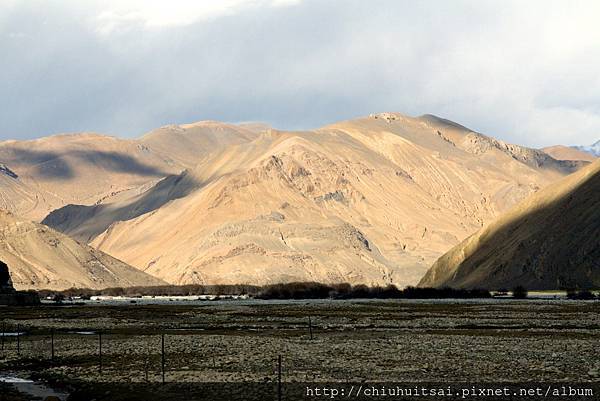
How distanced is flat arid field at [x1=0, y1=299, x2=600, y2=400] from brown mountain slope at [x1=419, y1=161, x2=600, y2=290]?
306ft

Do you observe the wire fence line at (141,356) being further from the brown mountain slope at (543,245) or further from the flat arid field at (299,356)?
the brown mountain slope at (543,245)

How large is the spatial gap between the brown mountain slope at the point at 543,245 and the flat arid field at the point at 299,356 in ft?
306

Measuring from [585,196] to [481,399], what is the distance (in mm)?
152279

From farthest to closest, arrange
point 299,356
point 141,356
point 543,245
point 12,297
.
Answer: point 543,245
point 12,297
point 141,356
point 299,356

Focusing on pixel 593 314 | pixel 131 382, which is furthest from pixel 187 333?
pixel 593 314

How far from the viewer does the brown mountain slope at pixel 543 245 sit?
15575cm

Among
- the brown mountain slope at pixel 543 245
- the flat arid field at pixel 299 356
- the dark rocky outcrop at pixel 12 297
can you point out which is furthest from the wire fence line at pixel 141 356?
the brown mountain slope at pixel 543 245

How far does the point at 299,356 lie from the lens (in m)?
41.3

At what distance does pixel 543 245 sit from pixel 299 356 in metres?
133

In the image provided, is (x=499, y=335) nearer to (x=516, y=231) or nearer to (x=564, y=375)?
(x=564, y=375)

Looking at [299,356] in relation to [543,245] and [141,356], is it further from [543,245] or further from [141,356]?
[543,245]

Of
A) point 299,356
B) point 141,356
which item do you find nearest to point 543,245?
point 299,356

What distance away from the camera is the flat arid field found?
1271 inches

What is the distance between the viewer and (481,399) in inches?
1100
